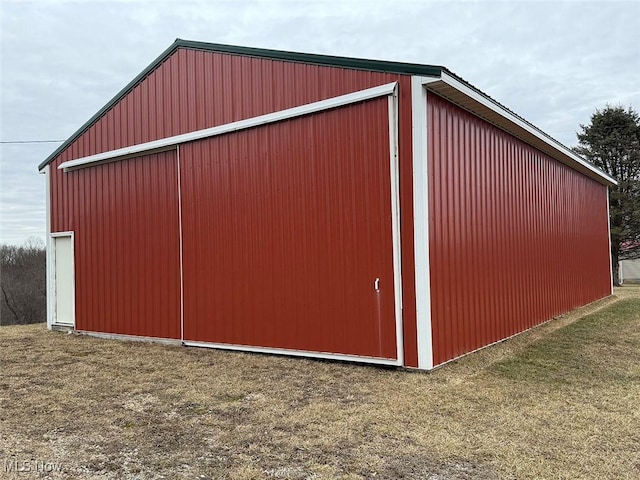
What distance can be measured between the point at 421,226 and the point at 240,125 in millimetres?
3053

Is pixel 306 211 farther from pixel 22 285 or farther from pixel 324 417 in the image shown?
pixel 22 285

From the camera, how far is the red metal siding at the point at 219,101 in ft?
18.3

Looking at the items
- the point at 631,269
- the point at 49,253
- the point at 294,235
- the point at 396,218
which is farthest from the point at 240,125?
the point at 631,269

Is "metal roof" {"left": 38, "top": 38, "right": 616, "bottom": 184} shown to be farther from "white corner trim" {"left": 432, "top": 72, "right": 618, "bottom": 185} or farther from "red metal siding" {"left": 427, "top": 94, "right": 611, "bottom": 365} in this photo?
"red metal siding" {"left": 427, "top": 94, "right": 611, "bottom": 365}

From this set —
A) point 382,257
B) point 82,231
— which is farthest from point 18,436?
point 82,231

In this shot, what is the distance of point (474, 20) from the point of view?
1012 centimetres

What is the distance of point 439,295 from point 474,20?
6.88 m

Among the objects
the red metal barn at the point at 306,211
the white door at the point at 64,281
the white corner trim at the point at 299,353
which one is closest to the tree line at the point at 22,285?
the white door at the point at 64,281

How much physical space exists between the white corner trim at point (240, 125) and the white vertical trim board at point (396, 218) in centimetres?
31

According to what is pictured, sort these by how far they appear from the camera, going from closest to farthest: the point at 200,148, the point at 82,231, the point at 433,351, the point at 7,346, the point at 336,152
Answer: the point at 433,351, the point at 336,152, the point at 200,148, the point at 7,346, the point at 82,231

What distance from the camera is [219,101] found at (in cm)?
734

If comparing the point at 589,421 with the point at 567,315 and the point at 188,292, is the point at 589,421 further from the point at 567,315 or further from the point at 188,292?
the point at 567,315

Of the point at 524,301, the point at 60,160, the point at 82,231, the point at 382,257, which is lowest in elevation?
the point at 524,301

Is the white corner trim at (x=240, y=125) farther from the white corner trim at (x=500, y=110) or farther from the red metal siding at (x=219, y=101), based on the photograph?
the white corner trim at (x=500, y=110)
